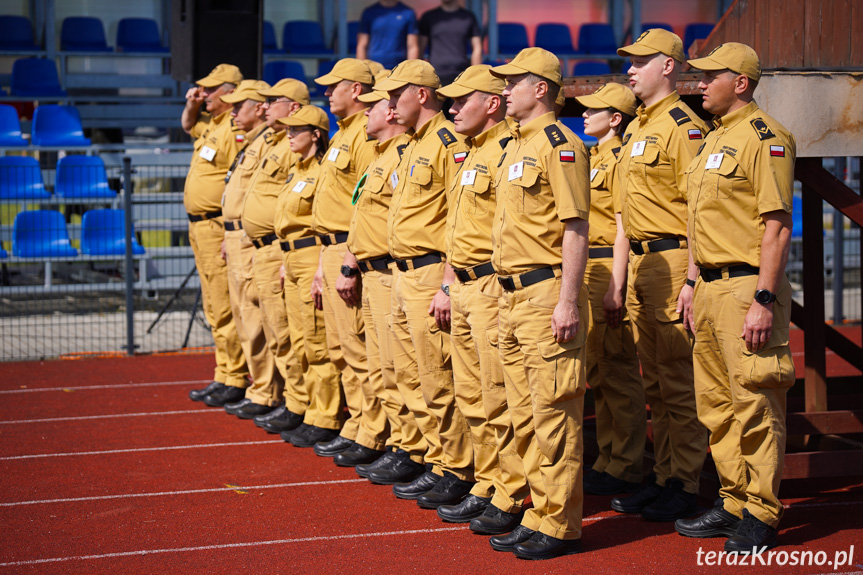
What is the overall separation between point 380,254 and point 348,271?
357 millimetres

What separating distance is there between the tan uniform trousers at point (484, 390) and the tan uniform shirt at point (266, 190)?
7.87ft

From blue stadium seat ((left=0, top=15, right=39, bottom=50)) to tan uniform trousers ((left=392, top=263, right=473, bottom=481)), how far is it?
39.5ft

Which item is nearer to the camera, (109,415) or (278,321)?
(278,321)

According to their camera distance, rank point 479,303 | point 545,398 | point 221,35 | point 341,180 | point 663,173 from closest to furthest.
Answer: point 545,398, point 479,303, point 663,173, point 341,180, point 221,35

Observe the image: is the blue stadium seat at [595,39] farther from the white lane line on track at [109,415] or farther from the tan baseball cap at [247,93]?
the white lane line on track at [109,415]

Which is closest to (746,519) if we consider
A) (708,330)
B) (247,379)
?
(708,330)

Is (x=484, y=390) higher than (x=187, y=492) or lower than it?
higher

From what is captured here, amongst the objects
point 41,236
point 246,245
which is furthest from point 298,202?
point 41,236

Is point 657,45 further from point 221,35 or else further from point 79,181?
point 79,181

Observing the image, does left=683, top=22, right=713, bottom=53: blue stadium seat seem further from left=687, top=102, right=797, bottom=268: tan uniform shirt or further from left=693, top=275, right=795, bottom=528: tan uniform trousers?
left=693, top=275, right=795, bottom=528: tan uniform trousers

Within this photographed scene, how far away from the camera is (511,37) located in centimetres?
1692

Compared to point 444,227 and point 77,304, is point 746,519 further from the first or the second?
point 77,304

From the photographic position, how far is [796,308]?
645cm

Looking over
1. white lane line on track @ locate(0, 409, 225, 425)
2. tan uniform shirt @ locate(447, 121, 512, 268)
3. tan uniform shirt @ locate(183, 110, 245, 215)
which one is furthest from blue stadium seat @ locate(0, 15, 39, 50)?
tan uniform shirt @ locate(447, 121, 512, 268)
